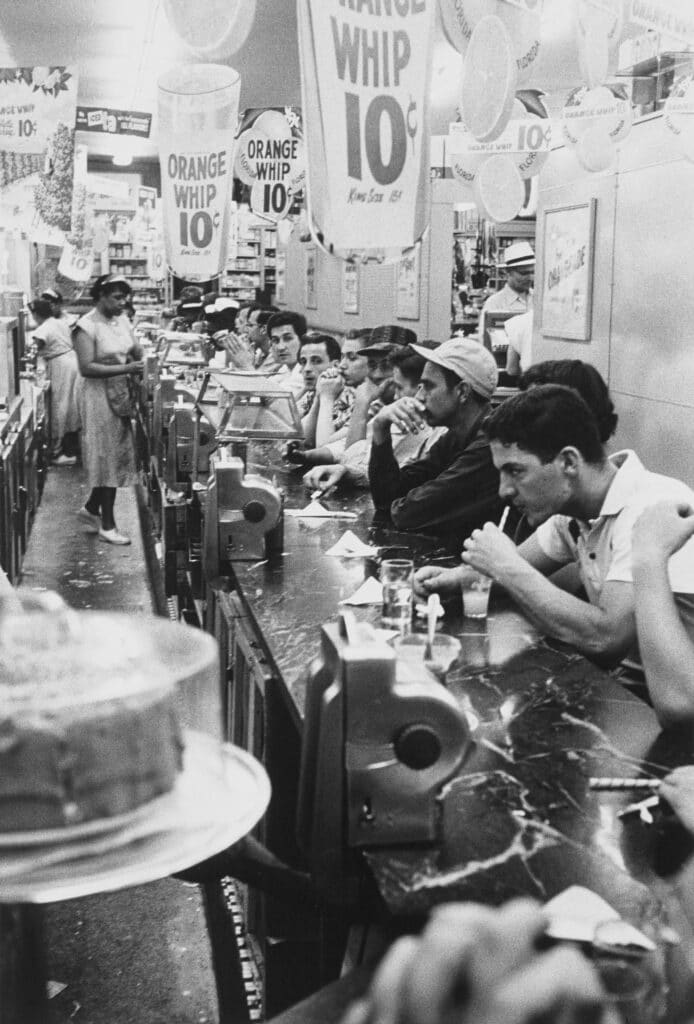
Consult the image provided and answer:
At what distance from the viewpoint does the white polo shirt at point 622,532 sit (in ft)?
9.64

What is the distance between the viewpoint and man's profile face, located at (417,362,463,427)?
466cm

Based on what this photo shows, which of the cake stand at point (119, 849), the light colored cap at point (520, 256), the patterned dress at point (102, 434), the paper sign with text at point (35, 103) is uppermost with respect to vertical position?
the paper sign with text at point (35, 103)

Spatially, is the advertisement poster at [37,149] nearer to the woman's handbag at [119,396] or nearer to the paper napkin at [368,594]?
the woman's handbag at [119,396]

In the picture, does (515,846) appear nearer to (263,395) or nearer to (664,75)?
(263,395)

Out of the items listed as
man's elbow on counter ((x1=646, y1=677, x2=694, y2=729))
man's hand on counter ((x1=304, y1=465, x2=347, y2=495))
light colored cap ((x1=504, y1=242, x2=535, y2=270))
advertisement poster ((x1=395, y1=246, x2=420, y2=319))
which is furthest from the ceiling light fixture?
man's elbow on counter ((x1=646, y1=677, x2=694, y2=729))

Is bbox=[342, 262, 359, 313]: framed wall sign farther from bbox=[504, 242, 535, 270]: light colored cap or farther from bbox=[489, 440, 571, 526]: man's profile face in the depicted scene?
bbox=[489, 440, 571, 526]: man's profile face

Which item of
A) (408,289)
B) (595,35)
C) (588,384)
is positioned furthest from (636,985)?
(408,289)

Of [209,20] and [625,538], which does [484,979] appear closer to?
[625,538]

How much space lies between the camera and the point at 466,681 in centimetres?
270

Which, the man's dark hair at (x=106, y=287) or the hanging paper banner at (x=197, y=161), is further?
the man's dark hair at (x=106, y=287)

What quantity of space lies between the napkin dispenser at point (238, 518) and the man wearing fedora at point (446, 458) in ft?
2.03

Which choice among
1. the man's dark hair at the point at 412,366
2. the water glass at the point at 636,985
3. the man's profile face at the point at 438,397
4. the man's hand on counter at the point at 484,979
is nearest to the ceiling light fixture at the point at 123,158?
the man's dark hair at the point at 412,366

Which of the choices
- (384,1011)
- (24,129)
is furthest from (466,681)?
(24,129)

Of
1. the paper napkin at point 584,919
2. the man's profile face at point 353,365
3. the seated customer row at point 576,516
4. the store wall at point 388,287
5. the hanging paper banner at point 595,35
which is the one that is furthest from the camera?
the store wall at point 388,287
